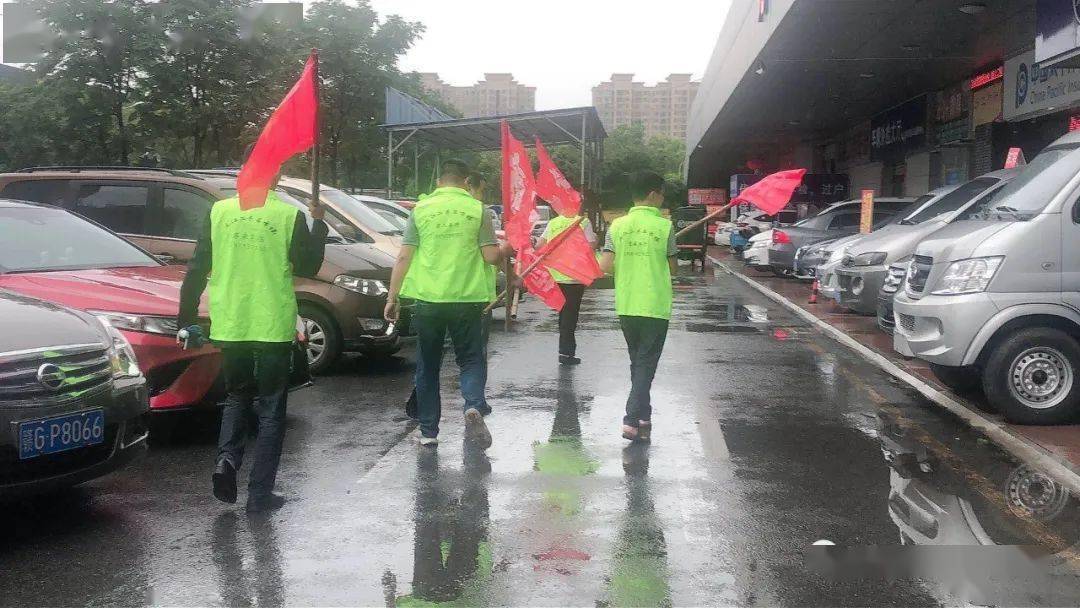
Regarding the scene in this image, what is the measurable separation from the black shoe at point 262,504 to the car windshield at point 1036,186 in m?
5.59

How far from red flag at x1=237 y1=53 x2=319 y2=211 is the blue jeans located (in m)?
1.59

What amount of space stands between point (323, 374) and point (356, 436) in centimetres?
267

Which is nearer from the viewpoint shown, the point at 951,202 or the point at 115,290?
the point at 115,290

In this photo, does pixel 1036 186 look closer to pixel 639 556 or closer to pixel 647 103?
pixel 639 556

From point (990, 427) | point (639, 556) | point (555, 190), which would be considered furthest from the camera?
point (555, 190)

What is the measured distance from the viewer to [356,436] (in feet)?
23.8

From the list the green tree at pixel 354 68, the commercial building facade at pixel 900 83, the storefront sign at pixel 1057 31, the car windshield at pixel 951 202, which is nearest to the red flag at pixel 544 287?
the car windshield at pixel 951 202

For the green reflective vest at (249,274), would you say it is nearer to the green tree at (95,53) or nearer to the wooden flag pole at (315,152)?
the wooden flag pole at (315,152)

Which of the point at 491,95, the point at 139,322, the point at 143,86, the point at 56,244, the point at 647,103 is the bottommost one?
the point at 139,322

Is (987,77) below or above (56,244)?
above

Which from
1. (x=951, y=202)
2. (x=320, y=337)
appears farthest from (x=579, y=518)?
(x=951, y=202)

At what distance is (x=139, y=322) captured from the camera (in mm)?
6703

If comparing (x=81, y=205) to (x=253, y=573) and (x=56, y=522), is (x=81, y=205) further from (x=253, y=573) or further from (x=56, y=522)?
(x=253, y=573)

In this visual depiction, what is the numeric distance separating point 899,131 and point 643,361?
74.7ft
